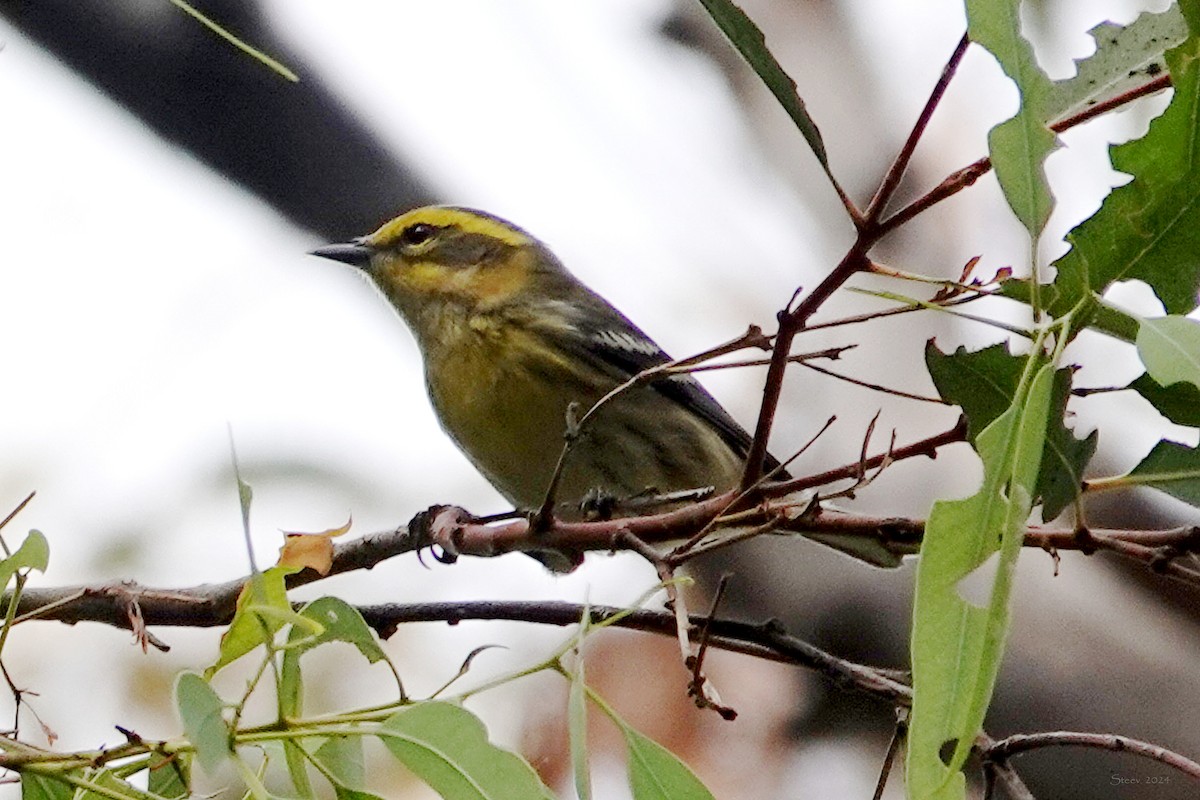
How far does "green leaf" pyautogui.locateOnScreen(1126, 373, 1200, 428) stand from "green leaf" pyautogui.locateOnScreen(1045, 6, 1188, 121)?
0.74 ft

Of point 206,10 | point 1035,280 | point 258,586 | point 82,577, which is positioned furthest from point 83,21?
point 1035,280

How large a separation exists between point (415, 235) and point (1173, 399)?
2.51m

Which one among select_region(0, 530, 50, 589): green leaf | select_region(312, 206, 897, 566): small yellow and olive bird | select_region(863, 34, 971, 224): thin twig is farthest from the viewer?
select_region(312, 206, 897, 566): small yellow and olive bird

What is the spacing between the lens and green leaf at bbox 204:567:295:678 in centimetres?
108

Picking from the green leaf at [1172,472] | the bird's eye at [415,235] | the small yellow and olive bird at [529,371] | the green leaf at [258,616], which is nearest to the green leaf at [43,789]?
the green leaf at [258,616]

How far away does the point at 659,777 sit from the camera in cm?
121

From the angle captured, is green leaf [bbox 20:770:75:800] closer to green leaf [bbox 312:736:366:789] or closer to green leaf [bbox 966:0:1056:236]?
green leaf [bbox 312:736:366:789]

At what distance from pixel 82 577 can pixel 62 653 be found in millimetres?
567

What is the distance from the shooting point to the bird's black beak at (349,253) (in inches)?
131

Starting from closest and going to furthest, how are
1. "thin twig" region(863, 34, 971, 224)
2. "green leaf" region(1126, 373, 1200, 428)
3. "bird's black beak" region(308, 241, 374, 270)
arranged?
"thin twig" region(863, 34, 971, 224)
"green leaf" region(1126, 373, 1200, 428)
"bird's black beak" region(308, 241, 374, 270)

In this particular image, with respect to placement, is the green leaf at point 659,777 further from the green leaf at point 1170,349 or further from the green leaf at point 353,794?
the green leaf at point 1170,349

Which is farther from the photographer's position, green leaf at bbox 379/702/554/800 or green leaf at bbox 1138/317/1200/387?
green leaf at bbox 379/702/554/800

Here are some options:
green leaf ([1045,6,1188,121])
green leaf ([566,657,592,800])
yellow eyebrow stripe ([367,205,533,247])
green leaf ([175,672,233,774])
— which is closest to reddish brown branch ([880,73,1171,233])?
green leaf ([1045,6,1188,121])

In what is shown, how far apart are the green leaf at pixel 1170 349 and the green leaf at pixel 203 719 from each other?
674 millimetres
